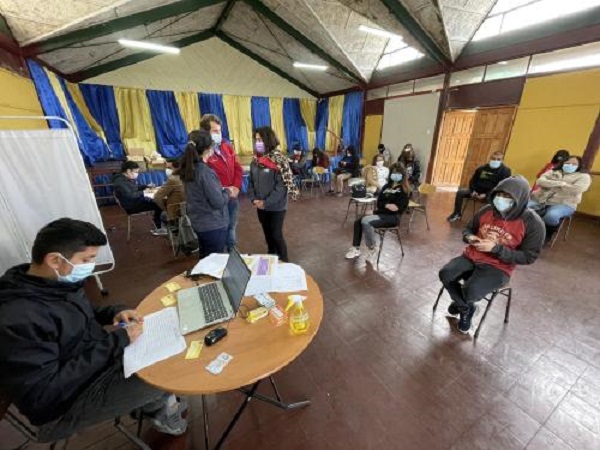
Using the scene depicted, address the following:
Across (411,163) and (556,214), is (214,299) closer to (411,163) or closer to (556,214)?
(556,214)

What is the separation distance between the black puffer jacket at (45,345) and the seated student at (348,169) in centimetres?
605

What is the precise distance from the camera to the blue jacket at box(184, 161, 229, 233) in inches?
75.3

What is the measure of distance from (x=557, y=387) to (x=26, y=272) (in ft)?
9.40

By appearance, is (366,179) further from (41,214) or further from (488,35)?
(41,214)

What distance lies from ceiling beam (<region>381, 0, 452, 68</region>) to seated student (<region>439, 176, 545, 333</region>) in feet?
14.4

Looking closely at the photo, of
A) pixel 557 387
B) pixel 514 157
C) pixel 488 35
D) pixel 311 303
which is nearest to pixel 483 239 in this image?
pixel 557 387

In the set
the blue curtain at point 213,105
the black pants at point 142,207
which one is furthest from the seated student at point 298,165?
the black pants at point 142,207

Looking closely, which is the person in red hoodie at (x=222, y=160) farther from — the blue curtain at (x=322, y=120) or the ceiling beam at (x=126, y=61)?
the blue curtain at (x=322, y=120)

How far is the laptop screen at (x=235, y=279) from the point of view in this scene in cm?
115

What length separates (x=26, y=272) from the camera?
99 cm

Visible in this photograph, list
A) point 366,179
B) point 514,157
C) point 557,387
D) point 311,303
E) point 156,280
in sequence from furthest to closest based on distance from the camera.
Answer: point 514,157
point 366,179
point 156,280
point 557,387
point 311,303

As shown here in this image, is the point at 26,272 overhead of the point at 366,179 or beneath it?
overhead

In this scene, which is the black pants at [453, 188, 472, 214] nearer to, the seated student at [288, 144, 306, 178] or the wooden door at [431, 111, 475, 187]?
the wooden door at [431, 111, 475, 187]

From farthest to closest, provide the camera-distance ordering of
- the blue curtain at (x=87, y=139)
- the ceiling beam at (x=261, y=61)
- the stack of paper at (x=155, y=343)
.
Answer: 1. the ceiling beam at (x=261, y=61)
2. the blue curtain at (x=87, y=139)
3. the stack of paper at (x=155, y=343)
